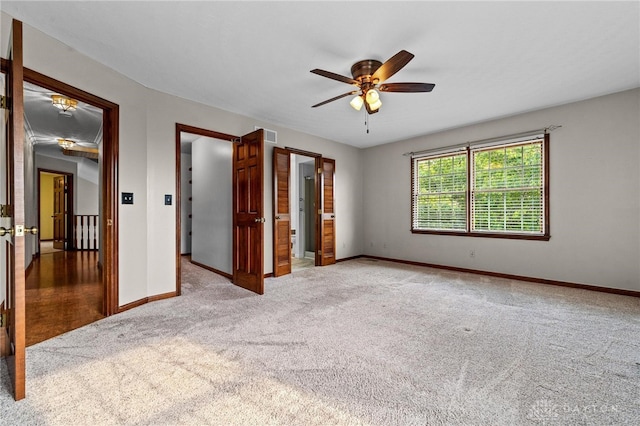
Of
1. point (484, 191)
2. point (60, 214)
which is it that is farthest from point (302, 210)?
point (60, 214)

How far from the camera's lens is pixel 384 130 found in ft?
16.7

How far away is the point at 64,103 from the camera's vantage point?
3.74 metres

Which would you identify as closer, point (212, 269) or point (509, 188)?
point (509, 188)

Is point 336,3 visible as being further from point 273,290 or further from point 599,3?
point 273,290

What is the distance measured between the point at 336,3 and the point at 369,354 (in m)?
2.55

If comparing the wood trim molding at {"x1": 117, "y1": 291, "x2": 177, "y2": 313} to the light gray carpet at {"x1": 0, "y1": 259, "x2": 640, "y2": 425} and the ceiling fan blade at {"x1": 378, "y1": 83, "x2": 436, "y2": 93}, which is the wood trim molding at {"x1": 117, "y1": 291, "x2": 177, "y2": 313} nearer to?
the light gray carpet at {"x1": 0, "y1": 259, "x2": 640, "y2": 425}

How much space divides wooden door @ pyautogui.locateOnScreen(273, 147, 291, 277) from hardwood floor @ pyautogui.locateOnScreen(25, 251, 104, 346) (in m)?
2.36

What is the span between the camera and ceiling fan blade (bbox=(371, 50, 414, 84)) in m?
2.18

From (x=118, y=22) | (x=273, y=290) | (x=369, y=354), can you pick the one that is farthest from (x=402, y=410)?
(x=118, y=22)

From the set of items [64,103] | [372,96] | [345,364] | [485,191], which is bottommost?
[345,364]

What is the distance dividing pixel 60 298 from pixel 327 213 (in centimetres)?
411

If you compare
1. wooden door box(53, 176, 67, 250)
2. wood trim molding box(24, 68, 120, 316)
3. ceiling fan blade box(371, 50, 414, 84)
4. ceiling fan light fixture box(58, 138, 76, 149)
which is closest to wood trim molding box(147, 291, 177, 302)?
wood trim molding box(24, 68, 120, 316)

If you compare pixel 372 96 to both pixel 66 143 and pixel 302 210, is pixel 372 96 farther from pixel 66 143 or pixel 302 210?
pixel 66 143

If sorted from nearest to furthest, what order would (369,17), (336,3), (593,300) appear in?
(336,3) < (369,17) < (593,300)
